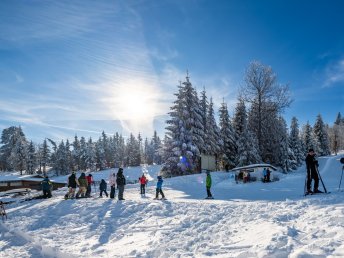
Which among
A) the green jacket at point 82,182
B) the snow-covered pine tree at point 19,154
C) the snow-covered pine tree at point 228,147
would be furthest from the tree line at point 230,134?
the snow-covered pine tree at point 19,154

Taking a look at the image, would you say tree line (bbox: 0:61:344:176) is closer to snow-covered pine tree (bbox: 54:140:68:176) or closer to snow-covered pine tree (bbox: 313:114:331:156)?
snow-covered pine tree (bbox: 313:114:331:156)

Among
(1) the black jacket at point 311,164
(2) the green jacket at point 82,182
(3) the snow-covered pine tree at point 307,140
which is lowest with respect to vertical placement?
(2) the green jacket at point 82,182

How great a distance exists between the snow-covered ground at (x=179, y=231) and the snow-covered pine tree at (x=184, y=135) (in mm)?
21171

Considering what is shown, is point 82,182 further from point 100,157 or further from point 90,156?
point 100,157

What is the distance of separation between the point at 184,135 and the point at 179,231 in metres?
28.1

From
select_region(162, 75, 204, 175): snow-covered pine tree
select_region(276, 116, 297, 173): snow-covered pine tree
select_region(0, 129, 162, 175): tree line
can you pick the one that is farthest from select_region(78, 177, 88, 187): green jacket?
select_region(0, 129, 162, 175): tree line

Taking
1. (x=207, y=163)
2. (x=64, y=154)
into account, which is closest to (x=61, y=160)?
(x=64, y=154)

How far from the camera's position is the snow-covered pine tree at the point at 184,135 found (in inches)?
1468

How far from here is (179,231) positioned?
33.9 feet

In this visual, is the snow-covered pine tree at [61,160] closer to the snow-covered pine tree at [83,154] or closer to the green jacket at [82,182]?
the snow-covered pine tree at [83,154]

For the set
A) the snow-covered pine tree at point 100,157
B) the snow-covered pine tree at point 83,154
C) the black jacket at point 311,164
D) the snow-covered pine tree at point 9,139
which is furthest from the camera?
the snow-covered pine tree at point 100,157

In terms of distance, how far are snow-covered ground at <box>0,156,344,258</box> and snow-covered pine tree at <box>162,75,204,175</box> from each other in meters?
21.2

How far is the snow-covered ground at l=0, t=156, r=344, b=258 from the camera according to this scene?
723 centimetres

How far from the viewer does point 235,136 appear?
49031mm
